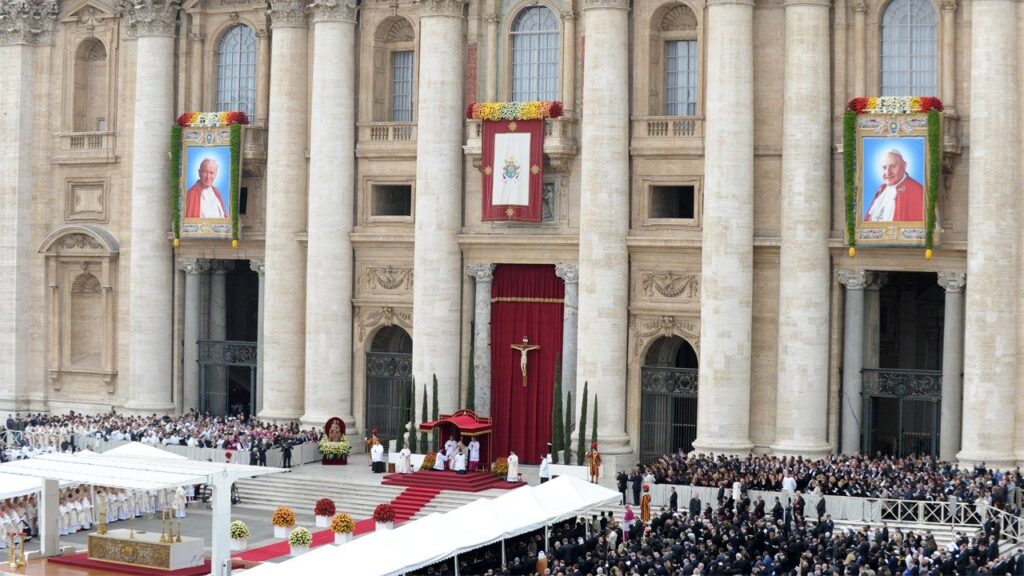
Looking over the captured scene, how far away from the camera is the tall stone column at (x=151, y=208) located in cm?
7006

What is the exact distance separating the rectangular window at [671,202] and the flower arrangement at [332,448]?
43.5ft

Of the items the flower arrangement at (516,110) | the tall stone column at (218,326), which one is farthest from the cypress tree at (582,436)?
the tall stone column at (218,326)

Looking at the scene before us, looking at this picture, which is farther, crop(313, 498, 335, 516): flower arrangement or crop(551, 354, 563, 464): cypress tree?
crop(551, 354, 563, 464): cypress tree

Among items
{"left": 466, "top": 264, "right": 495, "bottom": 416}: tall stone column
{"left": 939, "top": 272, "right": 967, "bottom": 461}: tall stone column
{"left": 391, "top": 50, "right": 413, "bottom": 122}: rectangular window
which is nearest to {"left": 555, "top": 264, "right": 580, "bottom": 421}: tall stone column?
{"left": 466, "top": 264, "right": 495, "bottom": 416}: tall stone column

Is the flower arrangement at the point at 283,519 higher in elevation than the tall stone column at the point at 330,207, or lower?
lower

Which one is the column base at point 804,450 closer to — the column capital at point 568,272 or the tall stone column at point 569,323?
the tall stone column at point 569,323

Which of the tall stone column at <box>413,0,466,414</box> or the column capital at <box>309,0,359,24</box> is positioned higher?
the column capital at <box>309,0,359,24</box>

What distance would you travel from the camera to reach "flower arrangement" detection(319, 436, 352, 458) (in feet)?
209

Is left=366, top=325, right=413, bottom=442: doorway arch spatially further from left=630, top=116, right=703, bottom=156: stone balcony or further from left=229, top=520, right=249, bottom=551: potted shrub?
left=229, top=520, right=249, bottom=551: potted shrub

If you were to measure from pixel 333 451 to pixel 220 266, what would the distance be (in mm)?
11721

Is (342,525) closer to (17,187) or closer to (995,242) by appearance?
(995,242)

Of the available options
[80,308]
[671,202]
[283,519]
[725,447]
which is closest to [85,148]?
[80,308]

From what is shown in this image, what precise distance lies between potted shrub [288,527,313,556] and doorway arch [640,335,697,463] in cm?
1511

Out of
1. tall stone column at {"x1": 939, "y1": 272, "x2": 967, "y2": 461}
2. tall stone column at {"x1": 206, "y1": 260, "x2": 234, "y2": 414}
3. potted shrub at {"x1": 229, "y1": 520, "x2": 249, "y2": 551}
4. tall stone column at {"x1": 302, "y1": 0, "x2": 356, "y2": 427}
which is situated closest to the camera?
potted shrub at {"x1": 229, "y1": 520, "x2": 249, "y2": 551}
